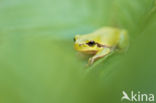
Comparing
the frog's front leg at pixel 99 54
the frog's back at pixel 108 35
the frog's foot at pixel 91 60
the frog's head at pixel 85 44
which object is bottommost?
the frog's foot at pixel 91 60

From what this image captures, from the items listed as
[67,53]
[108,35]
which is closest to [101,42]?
[108,35]

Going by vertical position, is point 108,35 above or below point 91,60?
above

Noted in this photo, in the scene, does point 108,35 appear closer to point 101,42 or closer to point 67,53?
point 101,42

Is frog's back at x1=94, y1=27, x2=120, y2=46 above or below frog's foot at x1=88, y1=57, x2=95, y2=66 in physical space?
above

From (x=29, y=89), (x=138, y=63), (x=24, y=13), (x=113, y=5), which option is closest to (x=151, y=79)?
(x=138, y=63)

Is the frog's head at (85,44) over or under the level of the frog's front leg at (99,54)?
over

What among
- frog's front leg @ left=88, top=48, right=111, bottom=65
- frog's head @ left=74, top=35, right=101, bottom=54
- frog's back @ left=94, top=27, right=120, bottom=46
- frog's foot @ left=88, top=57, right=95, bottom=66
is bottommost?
frog's foot @ left=88, top=57, right=95, bottom=66

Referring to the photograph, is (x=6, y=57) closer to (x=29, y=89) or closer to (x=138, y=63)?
(x=29, y=89)
